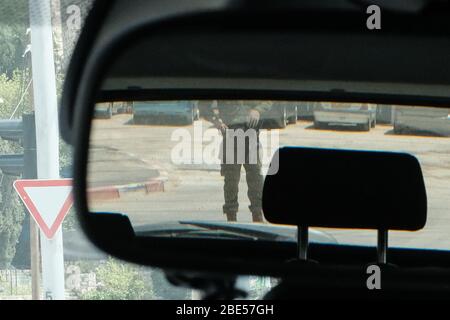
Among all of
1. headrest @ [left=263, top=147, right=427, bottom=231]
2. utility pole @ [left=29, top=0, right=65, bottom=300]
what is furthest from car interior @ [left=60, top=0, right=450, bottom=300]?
utility pole @ [left=29, top=0, right=65, bottom=300]

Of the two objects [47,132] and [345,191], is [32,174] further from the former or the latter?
[345,191]

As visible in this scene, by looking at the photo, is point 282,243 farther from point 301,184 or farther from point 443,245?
point 443,245

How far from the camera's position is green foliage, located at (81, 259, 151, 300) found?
3.15m

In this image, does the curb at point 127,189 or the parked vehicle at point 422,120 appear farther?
the parked vehicle at point 422,120

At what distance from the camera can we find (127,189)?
1824mm

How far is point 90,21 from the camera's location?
115cm

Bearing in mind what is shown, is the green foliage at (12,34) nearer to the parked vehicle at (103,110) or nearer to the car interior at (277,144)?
the car interior at (277,144)

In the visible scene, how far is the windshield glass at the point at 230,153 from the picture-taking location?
165 cm

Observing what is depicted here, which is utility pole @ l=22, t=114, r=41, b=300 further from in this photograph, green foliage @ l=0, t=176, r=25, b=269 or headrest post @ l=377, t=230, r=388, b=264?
headrest post @ l=377, t=230, r=388, b=264

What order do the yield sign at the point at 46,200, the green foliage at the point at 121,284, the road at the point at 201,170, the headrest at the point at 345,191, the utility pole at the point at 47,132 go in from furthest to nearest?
the yield sign at the point at 46,200, the utility pole at the point at 47,132, the green foliage at the point at 121,284, the road at the point at 201,170, the headrest at the point at 345,191

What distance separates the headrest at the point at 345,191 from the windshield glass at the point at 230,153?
10 centimetres

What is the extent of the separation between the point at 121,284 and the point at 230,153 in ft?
4.62

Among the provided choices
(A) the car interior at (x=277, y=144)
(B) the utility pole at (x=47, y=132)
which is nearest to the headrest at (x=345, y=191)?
(A) the car interior at (x=277, y=144)

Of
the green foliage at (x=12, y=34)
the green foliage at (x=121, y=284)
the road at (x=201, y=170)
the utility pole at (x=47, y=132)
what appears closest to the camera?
the road at (x=201, y=170)
